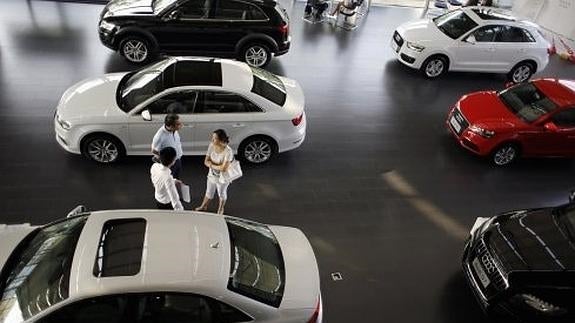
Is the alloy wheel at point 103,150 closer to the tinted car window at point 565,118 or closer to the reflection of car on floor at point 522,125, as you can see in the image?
the reflection of car on floor at point 522,125

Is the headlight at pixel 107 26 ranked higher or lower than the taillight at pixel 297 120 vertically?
higher

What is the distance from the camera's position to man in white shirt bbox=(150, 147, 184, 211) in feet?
17.0

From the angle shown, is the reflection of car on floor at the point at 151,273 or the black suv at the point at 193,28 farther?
the black suv at the point at 193,28

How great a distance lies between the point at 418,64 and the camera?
1114 cm

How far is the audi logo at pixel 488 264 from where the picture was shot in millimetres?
5578

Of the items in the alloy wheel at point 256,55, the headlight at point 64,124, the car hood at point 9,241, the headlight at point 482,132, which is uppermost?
the car hood at point 9,241

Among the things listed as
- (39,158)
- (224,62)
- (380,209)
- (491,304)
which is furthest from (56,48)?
(491,304)

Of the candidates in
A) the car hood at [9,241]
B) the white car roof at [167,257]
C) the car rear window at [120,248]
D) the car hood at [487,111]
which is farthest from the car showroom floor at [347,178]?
the car rear window at [120,248]

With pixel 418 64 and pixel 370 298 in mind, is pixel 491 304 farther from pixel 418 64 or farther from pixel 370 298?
pixel 418 64

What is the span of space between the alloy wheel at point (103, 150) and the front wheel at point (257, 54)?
3.95 meters

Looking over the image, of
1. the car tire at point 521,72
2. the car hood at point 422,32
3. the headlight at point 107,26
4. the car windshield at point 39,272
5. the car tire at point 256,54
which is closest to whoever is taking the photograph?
the car windshield at point 39,272

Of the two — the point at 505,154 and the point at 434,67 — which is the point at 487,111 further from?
the point at 434,67

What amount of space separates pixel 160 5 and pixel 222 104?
12.9 ft

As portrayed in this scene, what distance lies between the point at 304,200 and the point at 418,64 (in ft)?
18.1
